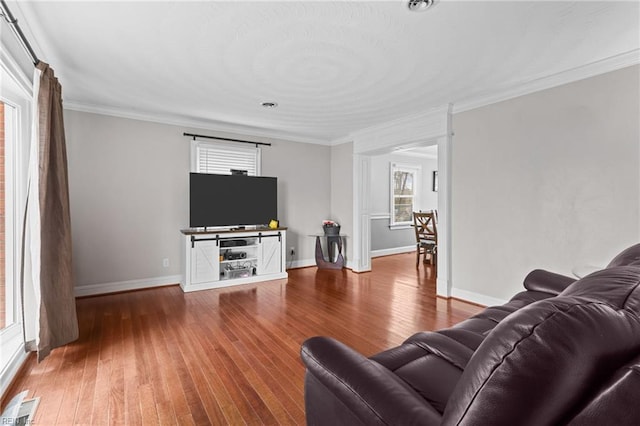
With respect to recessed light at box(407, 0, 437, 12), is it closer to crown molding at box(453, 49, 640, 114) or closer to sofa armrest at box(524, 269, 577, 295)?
crown molding at box(453, 49, 640, 114)

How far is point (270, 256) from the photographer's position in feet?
16.2

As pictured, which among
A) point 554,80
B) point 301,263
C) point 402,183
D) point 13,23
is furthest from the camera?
point 402,183

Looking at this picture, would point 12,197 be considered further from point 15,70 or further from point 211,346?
point 211,346

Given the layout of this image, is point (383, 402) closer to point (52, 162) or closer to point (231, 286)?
point (52, 162)

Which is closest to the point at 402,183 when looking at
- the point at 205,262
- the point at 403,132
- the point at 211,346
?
the point at 403,132

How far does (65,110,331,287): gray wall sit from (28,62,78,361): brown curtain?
1581mm

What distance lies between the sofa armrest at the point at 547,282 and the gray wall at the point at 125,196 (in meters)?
4.36

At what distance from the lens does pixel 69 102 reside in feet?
12.6

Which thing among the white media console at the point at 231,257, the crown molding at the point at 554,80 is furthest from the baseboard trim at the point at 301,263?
the crown molding at the point at 554,80

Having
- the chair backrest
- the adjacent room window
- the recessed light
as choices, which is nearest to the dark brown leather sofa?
the recessed light

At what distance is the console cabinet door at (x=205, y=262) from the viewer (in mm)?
4340

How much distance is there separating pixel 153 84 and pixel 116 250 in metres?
2.31

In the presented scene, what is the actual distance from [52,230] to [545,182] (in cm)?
453

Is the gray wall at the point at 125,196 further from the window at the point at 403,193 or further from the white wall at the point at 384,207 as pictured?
the window at the point at 403,193
